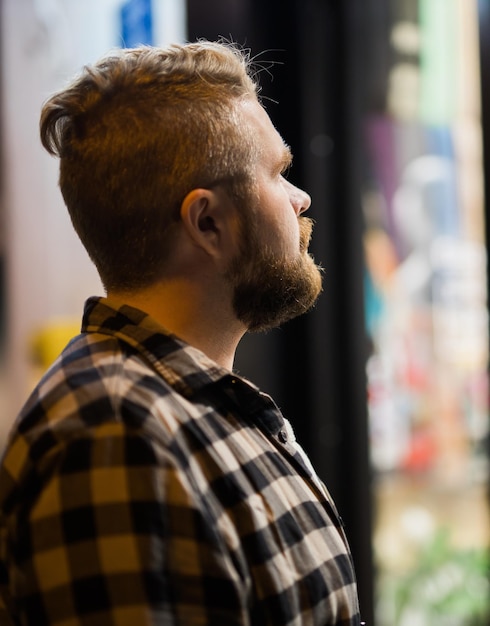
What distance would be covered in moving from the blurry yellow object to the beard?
7.90ft

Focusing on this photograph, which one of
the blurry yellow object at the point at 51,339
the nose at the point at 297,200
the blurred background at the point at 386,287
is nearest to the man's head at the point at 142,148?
the nose at the point at 297,200

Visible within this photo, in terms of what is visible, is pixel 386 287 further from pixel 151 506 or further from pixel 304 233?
pixel 151 506

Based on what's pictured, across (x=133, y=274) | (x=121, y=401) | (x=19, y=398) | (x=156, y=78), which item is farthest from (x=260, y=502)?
(x=19, y=398)

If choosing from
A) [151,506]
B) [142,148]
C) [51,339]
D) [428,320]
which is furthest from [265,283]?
[51,339]

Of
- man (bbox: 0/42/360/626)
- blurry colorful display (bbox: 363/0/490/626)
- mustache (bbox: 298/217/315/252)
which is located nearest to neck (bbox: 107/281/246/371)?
man (bbox: 0/42/360/626)

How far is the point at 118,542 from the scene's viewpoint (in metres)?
0.96

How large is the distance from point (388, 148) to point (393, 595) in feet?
5.06

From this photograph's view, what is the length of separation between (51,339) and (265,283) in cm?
259

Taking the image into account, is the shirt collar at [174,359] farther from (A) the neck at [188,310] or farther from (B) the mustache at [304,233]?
(B) the mustache at [304,233]

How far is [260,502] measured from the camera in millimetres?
1076

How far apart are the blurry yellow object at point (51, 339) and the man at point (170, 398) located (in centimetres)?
245

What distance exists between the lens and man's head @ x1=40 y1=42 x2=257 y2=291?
1161 mm

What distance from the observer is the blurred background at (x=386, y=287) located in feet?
10.00

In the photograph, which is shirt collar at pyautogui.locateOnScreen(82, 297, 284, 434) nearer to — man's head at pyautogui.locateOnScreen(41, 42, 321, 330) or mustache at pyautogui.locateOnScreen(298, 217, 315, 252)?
man's head at pyautogui.locateOnScreen(41, 42, 321, 330)
